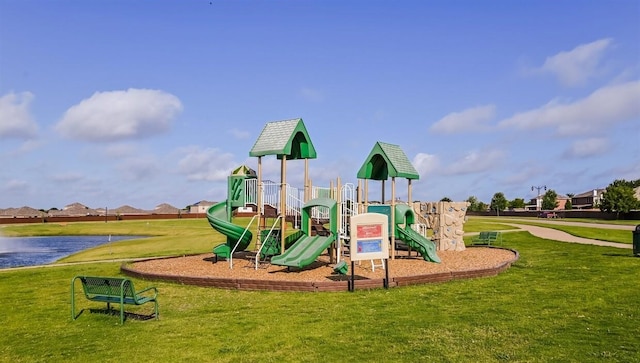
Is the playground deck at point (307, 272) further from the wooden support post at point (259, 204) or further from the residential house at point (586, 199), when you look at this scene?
the residential house at point (586, 199)

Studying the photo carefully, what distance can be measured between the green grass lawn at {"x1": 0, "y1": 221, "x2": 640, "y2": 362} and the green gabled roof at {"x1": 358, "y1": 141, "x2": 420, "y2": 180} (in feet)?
21.1

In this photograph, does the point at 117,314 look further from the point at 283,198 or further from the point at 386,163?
the point at 386,163

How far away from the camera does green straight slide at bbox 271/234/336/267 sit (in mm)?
15344

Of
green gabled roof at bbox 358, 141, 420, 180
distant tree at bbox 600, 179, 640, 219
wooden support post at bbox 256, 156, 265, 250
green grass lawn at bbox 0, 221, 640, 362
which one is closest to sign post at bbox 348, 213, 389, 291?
green grass lawn at bbox 0, 221, 640, 362

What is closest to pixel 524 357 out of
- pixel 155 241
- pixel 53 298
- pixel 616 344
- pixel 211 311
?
pixel 616 344

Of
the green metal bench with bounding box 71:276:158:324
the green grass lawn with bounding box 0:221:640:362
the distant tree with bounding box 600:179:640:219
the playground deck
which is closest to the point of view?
the green grass lawn with bounding box 0:221:640:362

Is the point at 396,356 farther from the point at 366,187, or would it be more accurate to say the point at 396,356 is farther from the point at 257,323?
the point at 366,187

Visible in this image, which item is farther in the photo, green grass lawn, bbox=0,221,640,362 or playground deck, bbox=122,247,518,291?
playground deck, bbox=122,247,518,291

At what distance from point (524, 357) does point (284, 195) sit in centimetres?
1145

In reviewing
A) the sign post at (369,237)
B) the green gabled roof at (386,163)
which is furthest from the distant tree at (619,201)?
the sign post at (369,237)

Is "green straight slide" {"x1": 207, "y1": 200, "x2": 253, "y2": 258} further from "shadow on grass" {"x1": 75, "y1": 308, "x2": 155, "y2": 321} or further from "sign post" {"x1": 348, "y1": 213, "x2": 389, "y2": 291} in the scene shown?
"shadow on grass" {"x1": 75, "y1": 308, "x2": 155, "y2": 321}

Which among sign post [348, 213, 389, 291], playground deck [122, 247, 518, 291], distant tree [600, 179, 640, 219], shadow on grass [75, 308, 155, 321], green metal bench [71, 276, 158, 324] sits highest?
distant tree [600, 179, 640, 219]

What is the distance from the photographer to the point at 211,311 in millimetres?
11031

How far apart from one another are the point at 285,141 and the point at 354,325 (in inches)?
379
